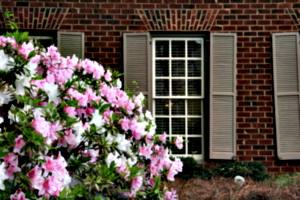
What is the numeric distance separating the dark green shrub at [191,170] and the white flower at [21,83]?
4.29 m

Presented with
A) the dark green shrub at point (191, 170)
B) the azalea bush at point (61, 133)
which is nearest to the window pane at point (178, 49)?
the dark green shrub at point (191, 170)

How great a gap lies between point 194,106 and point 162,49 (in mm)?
981

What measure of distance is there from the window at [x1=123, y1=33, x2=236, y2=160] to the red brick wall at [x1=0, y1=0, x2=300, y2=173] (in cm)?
17

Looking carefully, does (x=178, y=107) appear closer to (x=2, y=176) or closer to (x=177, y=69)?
(x=177, y=69)

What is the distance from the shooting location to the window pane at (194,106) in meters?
7.70

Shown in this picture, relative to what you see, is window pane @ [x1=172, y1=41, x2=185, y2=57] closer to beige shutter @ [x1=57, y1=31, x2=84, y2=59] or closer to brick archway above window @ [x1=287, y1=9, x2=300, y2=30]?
beige shutter @ [x1=57, y1=31, x2=84, y2=59]

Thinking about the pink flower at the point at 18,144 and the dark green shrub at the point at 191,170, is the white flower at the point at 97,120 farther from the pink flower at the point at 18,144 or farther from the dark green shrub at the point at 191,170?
the dark green shrub at the point at 191,170

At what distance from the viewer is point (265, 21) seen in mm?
7840

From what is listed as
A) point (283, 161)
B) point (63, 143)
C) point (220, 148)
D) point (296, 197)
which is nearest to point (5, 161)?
point (63, 143)

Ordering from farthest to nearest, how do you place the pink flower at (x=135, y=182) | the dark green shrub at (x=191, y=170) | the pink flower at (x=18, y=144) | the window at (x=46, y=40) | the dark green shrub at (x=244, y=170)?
the window at (x=46, y=40)
the dark green shrub at (x=191, y=170)
the dark green shrub at (x=244, y=170)
the pink flower at (x=135, y=182)
the pink flower at (x=18, y=144)

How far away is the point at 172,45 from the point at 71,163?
16.7 feet

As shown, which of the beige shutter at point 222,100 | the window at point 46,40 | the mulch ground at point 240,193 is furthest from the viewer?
the window at point 46,40

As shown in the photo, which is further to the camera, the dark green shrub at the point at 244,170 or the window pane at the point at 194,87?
the window pane at the point at 194,87

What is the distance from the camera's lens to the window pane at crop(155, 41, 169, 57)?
7.76 metres
